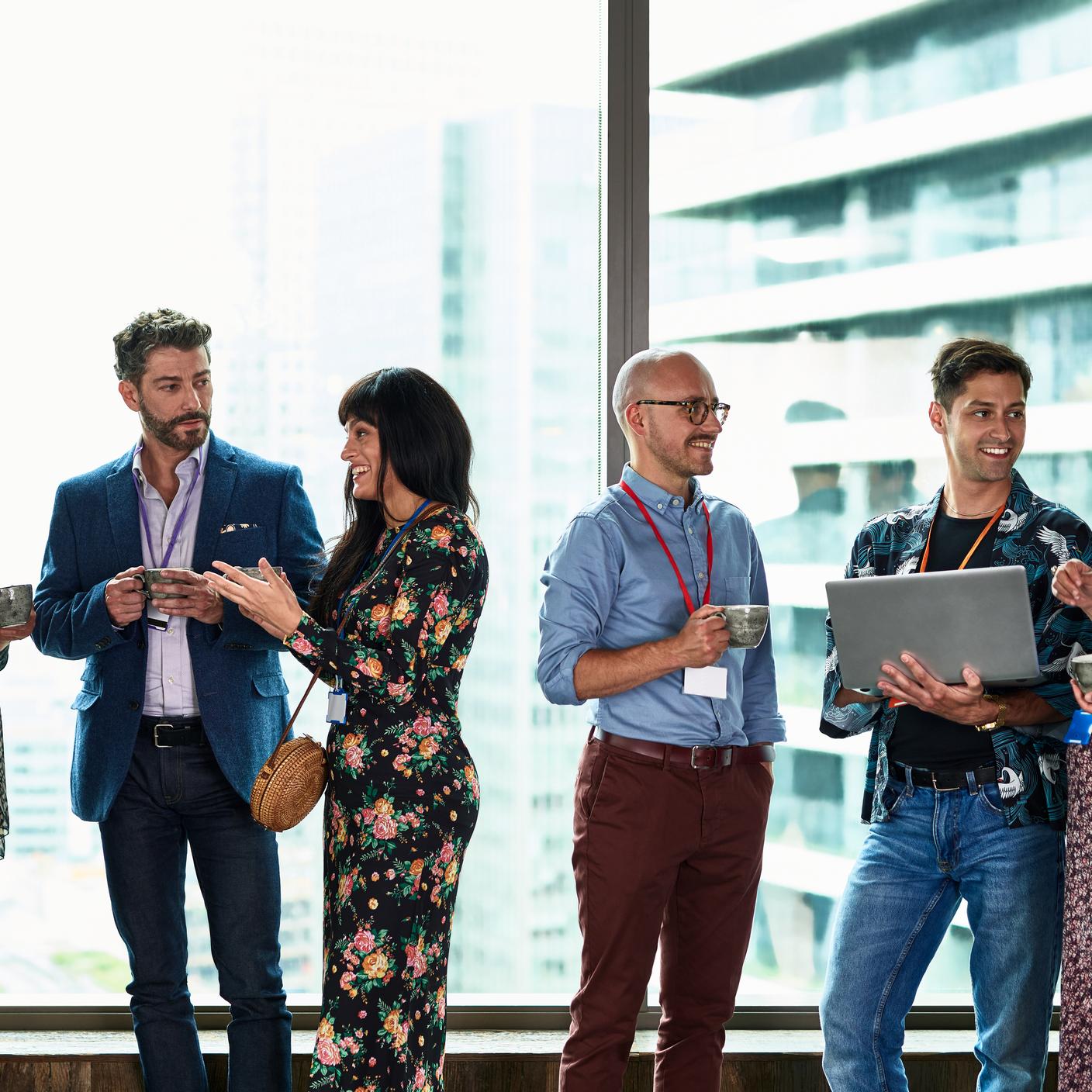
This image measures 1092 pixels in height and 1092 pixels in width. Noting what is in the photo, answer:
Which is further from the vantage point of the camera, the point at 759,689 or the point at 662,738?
the point at 759,689

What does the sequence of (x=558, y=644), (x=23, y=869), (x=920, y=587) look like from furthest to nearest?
(x=23, y=869) < (x=558, y=644) < (x=920, y=587)

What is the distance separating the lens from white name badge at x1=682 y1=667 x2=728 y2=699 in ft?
7.73

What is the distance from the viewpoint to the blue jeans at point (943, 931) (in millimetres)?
2244

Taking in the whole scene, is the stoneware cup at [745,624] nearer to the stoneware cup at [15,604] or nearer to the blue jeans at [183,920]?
the blue jeans at [183,920]

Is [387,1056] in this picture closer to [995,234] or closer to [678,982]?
[678,982]

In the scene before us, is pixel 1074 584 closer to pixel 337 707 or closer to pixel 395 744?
pixel 395 744

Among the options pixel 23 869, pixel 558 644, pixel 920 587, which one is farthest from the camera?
pixel 23 869

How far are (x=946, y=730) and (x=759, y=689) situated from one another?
16.2 inches

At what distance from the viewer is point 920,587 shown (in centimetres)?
215

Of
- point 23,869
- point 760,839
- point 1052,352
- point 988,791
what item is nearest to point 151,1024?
point 23,869

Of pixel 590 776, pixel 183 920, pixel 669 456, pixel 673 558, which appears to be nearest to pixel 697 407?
pixel 669 456

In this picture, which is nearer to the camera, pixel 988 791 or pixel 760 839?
pixel 988 791

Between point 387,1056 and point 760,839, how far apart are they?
864mm

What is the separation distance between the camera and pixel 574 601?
240 centimetres
